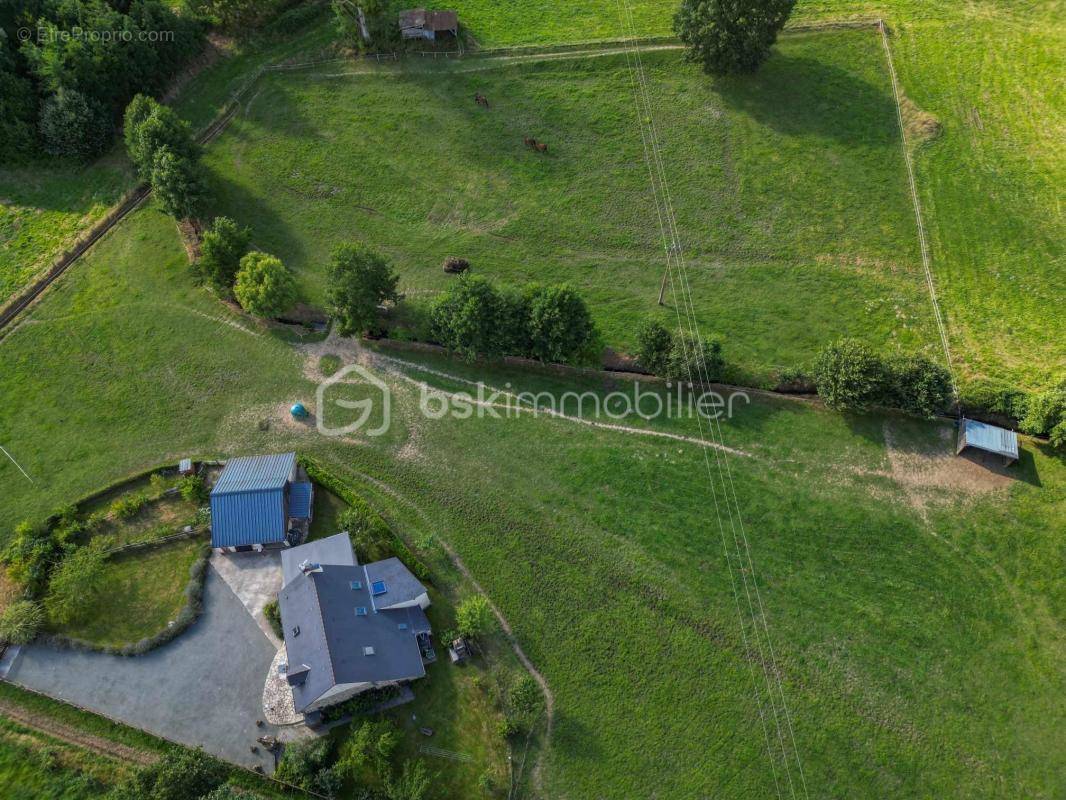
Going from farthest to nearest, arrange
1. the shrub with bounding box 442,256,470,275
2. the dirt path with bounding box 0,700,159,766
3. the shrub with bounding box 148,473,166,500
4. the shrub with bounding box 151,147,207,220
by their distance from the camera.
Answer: the shrub with bounding box 442,256,470,275, the shrub with bounding box 151,147,207,220, the shrub with bounding box 148,473,166,500, the dirt path with bounding box 0,700,159,766

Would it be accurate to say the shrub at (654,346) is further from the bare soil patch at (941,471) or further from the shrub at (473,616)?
the shrub at (473,616)

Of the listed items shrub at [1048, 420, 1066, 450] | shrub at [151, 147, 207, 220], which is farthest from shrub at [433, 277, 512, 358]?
shrub at [1048, 420, 1066, 450]

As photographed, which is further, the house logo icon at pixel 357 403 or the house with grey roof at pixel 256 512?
the house logo icon at pixel 357 403

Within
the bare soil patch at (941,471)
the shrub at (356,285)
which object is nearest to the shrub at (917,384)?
the bare soil patch at (941,471)

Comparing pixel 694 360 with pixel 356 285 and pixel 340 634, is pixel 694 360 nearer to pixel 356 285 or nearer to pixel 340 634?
pixel 356 285

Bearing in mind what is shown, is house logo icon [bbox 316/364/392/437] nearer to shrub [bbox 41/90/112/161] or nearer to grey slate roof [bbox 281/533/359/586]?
grey slate roof [bbox 281/533/359/586]

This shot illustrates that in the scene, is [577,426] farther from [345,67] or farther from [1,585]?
[345,67]

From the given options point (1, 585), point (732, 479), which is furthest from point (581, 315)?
point (1, 585)
